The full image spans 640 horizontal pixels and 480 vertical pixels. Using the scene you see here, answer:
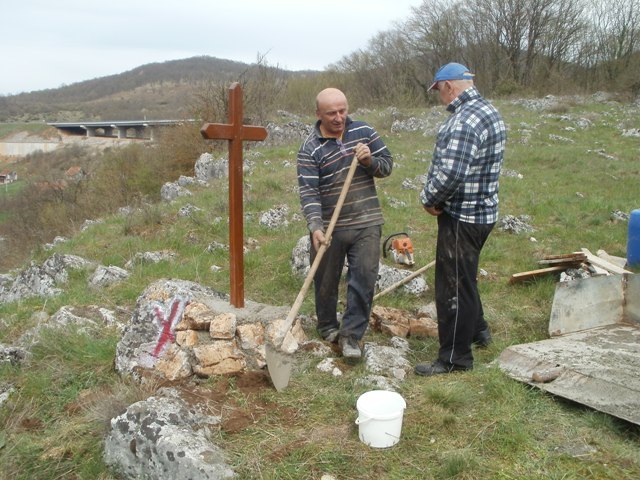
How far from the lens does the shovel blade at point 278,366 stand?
3.37 m

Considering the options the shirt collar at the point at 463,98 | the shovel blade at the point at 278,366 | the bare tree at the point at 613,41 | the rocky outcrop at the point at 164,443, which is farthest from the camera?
the bare tree at the point at 613,41

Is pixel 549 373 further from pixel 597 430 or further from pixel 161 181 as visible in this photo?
pixel 161 181

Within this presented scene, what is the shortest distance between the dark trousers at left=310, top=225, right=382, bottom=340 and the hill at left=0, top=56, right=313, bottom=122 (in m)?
64.2

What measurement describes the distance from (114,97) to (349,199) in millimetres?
100061

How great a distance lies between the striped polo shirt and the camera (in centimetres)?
407

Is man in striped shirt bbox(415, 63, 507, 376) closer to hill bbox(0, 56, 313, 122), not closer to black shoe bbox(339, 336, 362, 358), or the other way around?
black shoe bbox(339, 336, 362, 358)

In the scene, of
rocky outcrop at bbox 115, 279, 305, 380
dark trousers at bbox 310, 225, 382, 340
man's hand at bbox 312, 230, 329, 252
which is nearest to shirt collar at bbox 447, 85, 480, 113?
dark trousers at bbox 310, 225, 382, 340

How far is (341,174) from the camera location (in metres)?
4.08

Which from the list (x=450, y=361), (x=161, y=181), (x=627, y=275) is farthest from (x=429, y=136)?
(x=450, y=361)

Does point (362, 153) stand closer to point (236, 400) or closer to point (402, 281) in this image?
point (236, 400)

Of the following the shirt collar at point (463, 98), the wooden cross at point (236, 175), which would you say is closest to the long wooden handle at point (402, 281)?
the wooden cross at point (236, 175)

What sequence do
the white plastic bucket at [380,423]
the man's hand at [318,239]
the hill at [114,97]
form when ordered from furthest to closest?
the hill at [114,97] < the man's hand at [318,239] < the white plastic bucket at [380,423]

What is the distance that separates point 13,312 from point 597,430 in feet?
17.8

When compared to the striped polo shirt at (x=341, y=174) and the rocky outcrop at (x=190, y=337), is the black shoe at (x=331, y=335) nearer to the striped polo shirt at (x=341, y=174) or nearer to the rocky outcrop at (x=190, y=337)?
the rocky outcrop at (x=190, y=337)
